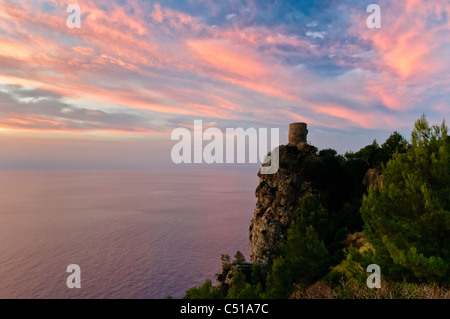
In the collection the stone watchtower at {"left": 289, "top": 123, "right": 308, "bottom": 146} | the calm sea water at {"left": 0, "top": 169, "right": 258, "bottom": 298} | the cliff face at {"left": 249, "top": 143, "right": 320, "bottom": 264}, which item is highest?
the stone watchtower at {"left": 289, "top": 123, "right": 308, "bottom": 146}

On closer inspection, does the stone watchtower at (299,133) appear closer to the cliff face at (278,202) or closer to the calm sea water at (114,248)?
the cliff face at (278,202)

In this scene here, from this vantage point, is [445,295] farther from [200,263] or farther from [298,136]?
[200,263]

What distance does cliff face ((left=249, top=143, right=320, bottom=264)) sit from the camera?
113 feet

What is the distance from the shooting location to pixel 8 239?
84750mm

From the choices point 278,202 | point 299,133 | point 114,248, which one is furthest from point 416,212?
point 114,248

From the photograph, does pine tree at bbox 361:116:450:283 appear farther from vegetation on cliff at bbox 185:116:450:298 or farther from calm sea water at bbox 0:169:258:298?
calm sea water at bbox 0:169:258:298

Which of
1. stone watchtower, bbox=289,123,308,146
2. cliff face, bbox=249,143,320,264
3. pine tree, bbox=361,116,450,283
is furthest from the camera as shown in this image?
stone watchtower, bbox=289,123,308,146

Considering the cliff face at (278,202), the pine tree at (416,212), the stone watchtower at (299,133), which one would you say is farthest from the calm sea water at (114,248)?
the pine tree at (416,212)

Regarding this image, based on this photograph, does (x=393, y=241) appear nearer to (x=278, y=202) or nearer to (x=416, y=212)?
(x=416, y=212)

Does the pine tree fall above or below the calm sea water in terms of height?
above

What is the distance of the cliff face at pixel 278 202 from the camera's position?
34.3 m

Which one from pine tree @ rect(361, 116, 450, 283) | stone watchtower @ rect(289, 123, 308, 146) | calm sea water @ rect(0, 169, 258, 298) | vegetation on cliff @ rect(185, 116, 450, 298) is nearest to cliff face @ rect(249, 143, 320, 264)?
stone watchtower @ rect(289, 123, 308, 146)

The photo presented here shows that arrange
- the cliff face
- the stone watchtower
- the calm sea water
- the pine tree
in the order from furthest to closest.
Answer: the calm sea water
the stone watchtower
the cliff face
the pine tree
